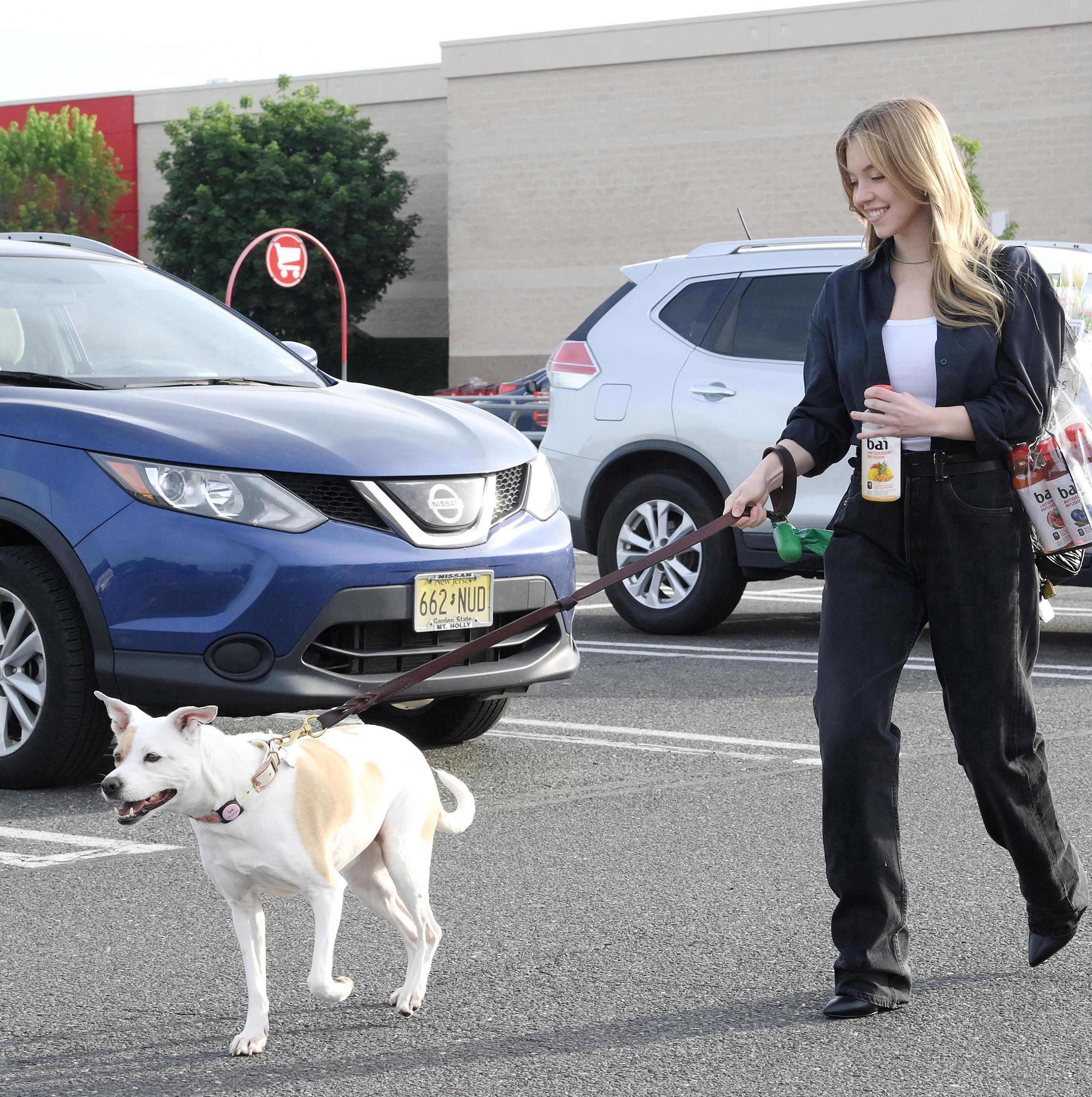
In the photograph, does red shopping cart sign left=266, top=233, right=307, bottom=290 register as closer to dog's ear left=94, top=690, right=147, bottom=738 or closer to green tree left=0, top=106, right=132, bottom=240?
dog's ear left=94, top=690, right=147, bottom=738

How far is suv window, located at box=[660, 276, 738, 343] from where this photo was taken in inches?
370

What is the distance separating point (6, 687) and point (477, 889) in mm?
1989

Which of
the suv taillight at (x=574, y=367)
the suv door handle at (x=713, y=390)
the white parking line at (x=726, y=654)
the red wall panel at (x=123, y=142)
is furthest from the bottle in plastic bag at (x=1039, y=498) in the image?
the red wall panel at (x=123, y=142)

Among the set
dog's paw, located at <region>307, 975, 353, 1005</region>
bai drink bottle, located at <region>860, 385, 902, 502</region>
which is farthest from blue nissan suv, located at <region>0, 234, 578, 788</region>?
bai drink bottle, located at <region>860, 385, 902, 502</region>

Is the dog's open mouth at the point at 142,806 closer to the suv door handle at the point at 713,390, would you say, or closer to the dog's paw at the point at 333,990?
the dog's paw at the point at 333,990

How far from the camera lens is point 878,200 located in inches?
140

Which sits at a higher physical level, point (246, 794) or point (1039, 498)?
point (1039, 498)

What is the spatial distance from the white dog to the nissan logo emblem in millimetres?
2021

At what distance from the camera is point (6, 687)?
5633mm

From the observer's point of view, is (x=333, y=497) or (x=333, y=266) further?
(x=333, y=266)

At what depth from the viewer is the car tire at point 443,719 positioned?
641 cm

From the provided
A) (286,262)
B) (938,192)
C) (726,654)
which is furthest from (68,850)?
(286,262)

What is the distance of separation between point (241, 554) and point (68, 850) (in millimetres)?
1010

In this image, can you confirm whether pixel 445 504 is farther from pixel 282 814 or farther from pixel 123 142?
pixel 123 142
